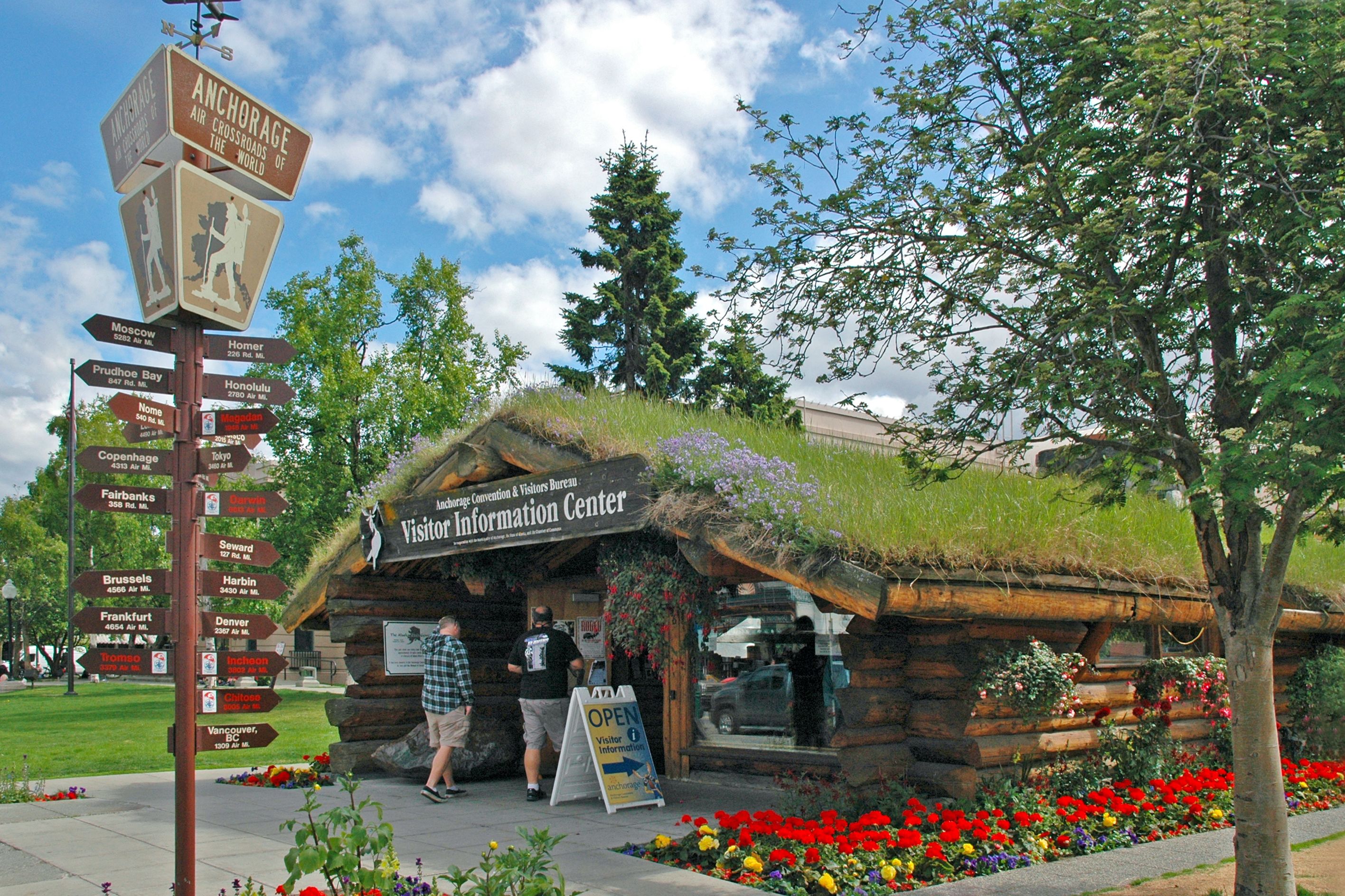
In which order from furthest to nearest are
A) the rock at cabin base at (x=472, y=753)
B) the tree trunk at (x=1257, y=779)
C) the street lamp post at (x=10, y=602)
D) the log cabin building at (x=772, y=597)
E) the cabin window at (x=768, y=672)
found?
the street lamp post at (x=10, y=602) → the rock at cabin base at (x=472, y=753) → the cabin window at (x=768, y=672) → the log cabin building at (x=772, y=597) → the tree trunk at (x=1257, y=779)

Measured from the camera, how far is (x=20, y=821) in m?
8.60

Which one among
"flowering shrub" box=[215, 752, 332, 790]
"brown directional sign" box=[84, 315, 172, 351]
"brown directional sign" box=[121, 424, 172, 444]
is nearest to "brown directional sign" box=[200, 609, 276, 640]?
"brown directional sign" box=[121, 424, 172, 444]

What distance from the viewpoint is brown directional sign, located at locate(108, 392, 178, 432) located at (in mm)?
4535

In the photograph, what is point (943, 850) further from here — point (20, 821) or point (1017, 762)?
point (20, 821)

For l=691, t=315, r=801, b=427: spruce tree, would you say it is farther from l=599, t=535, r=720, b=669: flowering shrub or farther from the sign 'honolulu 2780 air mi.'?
the sign 'honolulu 2780 air mi.'

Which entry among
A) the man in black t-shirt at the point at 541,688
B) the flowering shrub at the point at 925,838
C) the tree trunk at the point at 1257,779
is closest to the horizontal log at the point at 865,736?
the flowering shrub at the point at 925,838

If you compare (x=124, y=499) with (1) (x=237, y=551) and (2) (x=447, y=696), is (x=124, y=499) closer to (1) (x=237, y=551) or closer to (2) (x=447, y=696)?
(1) (x=237, y=551)

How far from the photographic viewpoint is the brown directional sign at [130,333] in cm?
461

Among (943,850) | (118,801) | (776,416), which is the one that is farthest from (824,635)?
(776,416)

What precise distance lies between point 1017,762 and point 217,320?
650cm

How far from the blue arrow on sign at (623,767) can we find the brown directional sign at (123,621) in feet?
16.1

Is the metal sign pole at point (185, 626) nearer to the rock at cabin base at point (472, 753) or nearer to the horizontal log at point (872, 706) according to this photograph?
the horizontal log at point (872, 706)

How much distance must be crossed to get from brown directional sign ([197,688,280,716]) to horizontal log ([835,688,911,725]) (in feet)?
14.2

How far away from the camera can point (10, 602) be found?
4312 cm
